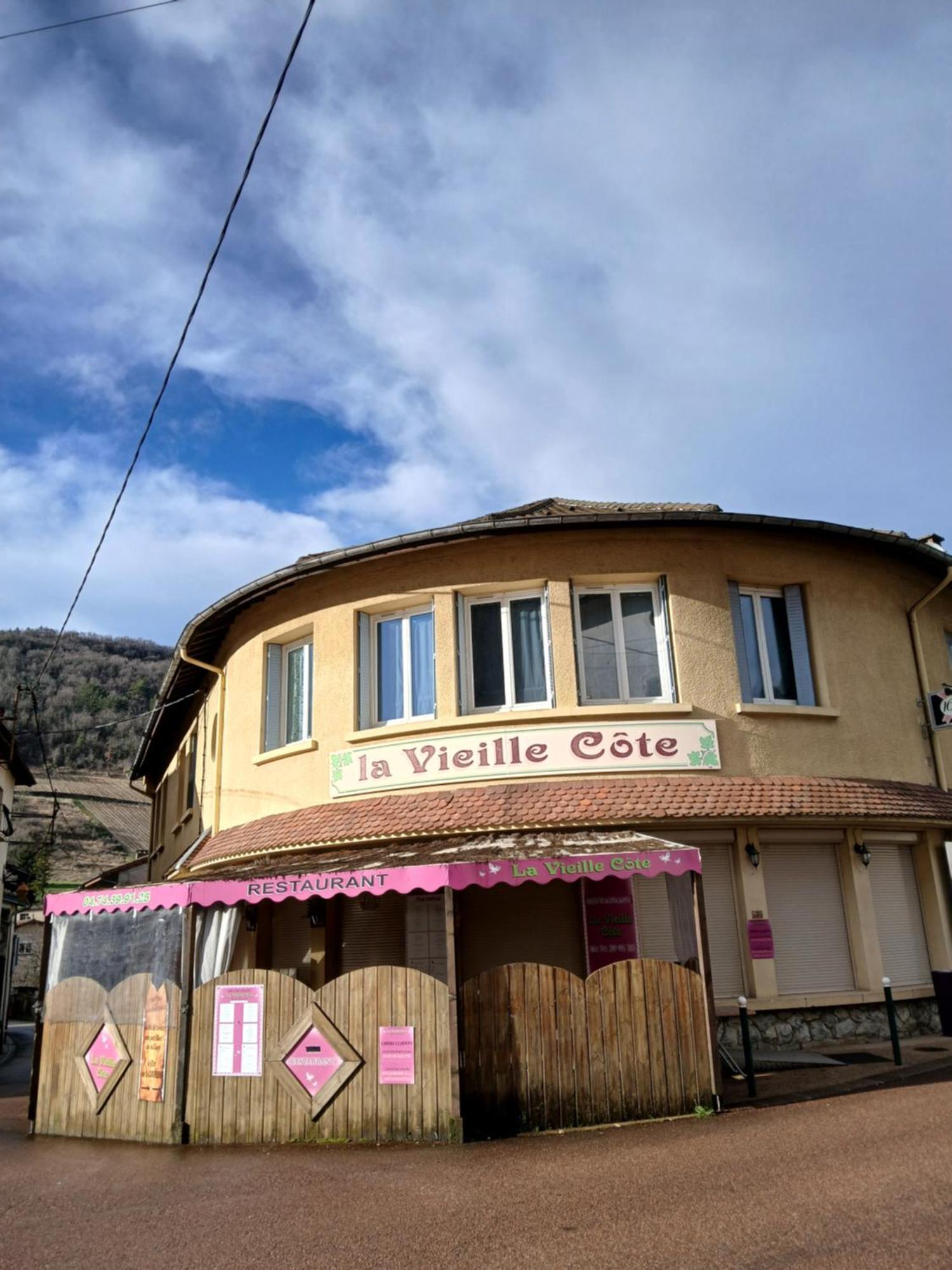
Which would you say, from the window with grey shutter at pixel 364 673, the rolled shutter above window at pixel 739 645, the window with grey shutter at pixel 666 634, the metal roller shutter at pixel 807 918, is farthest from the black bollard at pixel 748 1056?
the window with grey shutter at pixel 364 673

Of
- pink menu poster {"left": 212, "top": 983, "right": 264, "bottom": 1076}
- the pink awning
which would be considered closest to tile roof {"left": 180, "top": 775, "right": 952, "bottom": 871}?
the pink awning

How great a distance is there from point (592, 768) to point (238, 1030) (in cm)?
508

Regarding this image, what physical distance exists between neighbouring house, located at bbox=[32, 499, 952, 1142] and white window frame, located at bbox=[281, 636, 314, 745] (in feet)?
0.17

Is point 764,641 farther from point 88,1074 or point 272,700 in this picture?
point 88,1074

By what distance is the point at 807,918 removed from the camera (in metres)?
13.4

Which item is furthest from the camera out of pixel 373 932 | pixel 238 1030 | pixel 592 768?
pixel 373 932

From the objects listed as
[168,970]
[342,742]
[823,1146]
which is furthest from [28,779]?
[823,1146]

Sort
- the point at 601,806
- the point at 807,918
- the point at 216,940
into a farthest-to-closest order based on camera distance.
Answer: the point at 807,918
the point at 601,806
the point at 216,940

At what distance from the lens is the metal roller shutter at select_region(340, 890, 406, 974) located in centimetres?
1369

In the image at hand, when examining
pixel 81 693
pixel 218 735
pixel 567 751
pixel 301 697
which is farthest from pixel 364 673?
pixel 81 693

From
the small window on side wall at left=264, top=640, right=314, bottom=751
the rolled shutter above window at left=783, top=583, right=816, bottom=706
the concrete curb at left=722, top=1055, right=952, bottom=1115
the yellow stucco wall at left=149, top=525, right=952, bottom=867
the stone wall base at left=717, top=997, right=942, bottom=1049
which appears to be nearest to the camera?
the concrete curb at left=722, top=1055, right=952, bottom=1115

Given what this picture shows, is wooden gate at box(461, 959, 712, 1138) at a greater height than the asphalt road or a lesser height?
greater

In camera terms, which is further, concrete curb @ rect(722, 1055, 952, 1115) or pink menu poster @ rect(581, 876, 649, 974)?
pink menu poster @ rect(581, 876, 649, 974)

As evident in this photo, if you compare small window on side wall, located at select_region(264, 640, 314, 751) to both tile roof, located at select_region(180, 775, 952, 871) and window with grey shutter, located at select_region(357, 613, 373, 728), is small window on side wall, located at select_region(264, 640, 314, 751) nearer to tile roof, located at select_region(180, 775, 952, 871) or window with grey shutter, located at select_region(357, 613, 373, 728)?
window with grey shutter, located at select_region(357, 613, 373, 728)
